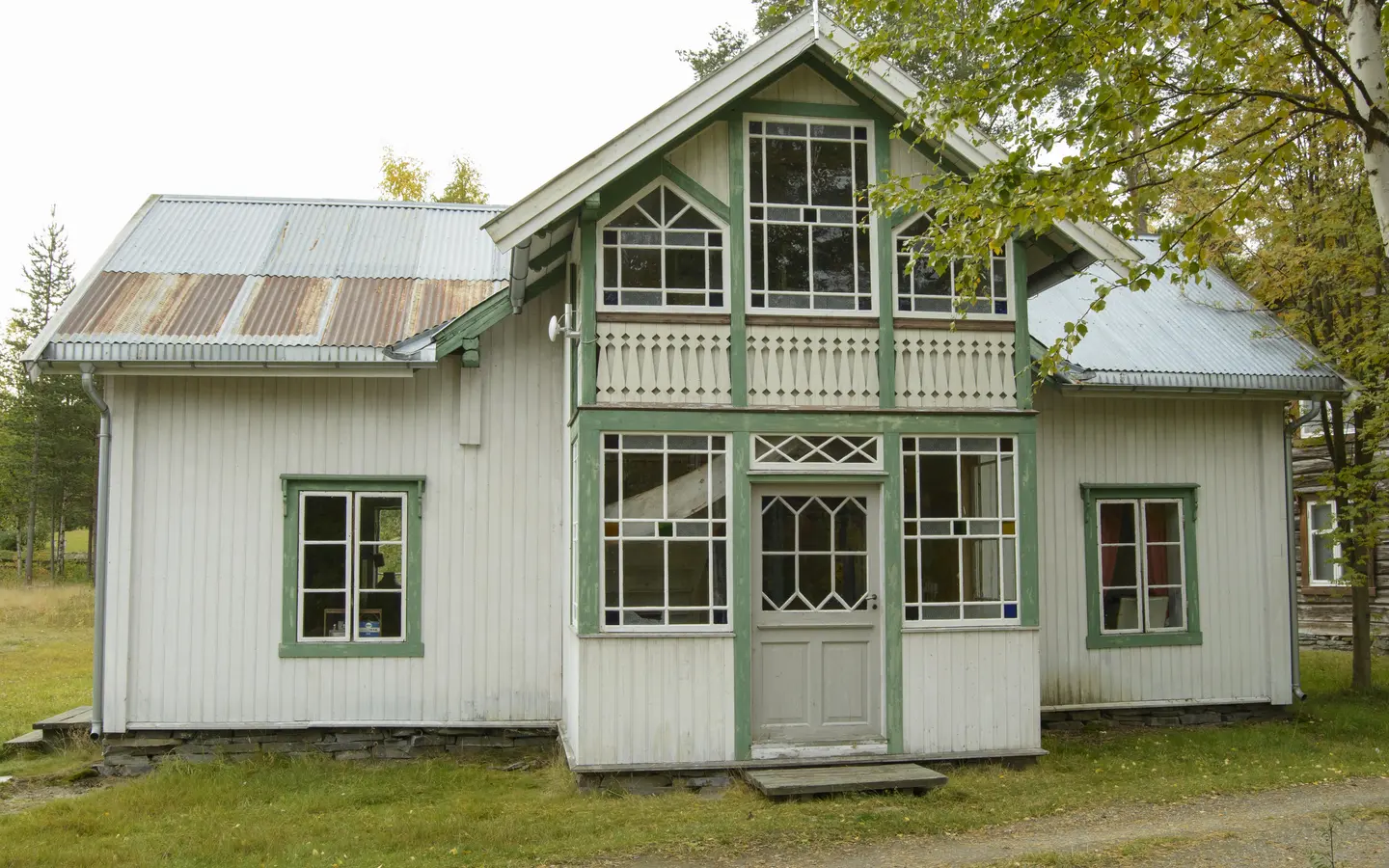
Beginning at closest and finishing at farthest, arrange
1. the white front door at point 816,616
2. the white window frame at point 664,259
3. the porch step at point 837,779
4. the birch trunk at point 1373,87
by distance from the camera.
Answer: the birch trunk at point 1373,87 < the porch step at point 837,779 < the white window frame at point 664,259 < the white front door at point 816,616

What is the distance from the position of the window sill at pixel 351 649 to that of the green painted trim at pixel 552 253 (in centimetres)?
337

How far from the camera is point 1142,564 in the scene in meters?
10.8

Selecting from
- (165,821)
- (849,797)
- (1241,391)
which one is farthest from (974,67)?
(165,821)

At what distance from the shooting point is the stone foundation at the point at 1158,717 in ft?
34.6

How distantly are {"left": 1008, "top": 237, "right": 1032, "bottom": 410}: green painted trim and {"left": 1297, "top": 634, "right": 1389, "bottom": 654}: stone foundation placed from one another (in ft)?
36.5

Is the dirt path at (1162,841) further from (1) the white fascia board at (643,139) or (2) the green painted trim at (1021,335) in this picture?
(1) the white fascia board at (643,139)

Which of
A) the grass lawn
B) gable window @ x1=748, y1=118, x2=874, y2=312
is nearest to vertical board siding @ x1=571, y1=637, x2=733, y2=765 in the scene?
the grass lawn

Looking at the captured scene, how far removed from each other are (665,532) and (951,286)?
2.97 metres

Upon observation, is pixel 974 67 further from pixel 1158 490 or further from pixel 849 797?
pixel 849 797

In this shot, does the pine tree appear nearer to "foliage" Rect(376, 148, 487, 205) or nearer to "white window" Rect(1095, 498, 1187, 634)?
"foliage" Rect(376, 148, 487, 205)

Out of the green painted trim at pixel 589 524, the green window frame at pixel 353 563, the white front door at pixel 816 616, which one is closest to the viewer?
the green painted trim at pixel 589 524

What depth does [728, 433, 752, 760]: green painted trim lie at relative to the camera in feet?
27.6

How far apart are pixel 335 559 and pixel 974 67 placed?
17137 millimetres

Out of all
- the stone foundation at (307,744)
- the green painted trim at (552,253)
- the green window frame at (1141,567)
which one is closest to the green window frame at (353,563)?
the stone foundation at (307,744)
